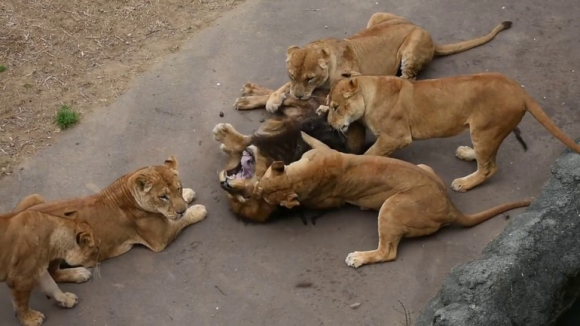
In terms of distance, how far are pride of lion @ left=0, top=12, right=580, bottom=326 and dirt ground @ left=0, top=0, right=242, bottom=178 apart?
154 cm

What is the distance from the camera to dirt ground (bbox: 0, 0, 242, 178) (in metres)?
8.23

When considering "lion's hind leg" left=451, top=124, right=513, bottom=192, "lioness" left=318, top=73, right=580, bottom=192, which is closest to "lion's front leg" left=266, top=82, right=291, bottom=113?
"lioness" left=318, top=73, right=580, bottom=192

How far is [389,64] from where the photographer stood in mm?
A: 8508

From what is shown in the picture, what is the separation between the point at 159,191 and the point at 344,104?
1.86m

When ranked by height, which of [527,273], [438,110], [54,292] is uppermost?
[438,110]

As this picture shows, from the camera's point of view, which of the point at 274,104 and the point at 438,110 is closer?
the point at 438,110

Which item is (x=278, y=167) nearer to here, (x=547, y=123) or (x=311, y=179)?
(x=311, y=179)

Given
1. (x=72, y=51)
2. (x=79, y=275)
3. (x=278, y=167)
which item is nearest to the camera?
(x=79, y=275)

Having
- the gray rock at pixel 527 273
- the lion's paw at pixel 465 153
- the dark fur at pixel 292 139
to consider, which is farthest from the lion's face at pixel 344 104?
the gray rock at pixel 527 273

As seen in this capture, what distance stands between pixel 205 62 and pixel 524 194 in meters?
3.68

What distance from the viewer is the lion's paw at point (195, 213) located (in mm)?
7117

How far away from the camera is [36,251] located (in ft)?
20.2

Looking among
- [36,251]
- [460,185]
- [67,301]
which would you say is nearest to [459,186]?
[460,185]

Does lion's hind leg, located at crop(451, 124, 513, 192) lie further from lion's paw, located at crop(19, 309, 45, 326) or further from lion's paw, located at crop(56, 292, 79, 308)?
lion's paw, located at crop(19, 309, 45, 326)
